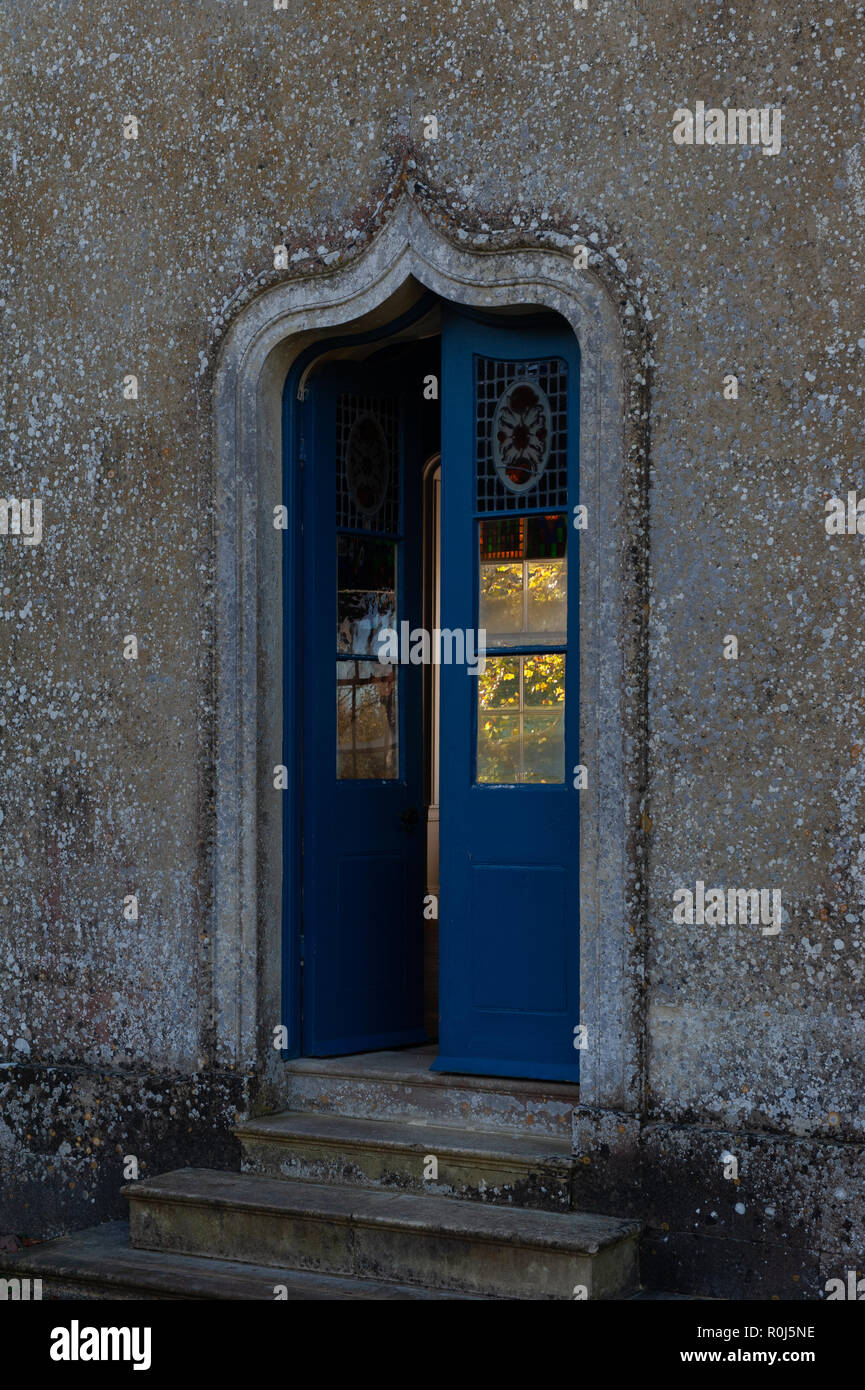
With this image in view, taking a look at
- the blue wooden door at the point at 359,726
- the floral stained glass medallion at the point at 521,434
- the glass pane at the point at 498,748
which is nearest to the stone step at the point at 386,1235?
the blue wooden door at the point at 359,726

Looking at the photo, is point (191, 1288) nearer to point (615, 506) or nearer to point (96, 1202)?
point (96, 1202)

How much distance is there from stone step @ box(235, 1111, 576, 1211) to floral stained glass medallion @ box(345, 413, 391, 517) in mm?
2327

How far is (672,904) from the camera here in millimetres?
4965

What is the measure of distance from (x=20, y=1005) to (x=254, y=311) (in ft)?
9.22

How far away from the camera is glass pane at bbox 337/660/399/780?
20.4 feet

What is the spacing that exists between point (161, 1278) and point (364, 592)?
2.62m

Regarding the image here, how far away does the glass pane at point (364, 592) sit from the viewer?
623 cm

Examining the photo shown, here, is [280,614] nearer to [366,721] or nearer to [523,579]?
[366,721]

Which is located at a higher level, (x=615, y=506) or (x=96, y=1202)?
(x=615, y=506)

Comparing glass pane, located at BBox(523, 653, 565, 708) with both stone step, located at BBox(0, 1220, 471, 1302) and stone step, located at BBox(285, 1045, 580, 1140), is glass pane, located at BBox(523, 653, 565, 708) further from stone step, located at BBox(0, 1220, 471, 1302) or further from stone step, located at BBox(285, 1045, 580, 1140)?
stone step, located at BBox(0, 1220, 471, 1302)

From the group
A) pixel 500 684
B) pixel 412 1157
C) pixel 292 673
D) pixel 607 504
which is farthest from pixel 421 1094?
pixel 607 504

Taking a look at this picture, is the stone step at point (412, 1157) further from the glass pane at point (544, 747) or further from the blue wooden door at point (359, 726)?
the glass pane at point (544, 747)

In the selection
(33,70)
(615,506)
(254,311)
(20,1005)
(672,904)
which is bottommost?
(20,1005)

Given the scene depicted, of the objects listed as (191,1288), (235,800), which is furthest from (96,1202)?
(235,800)
